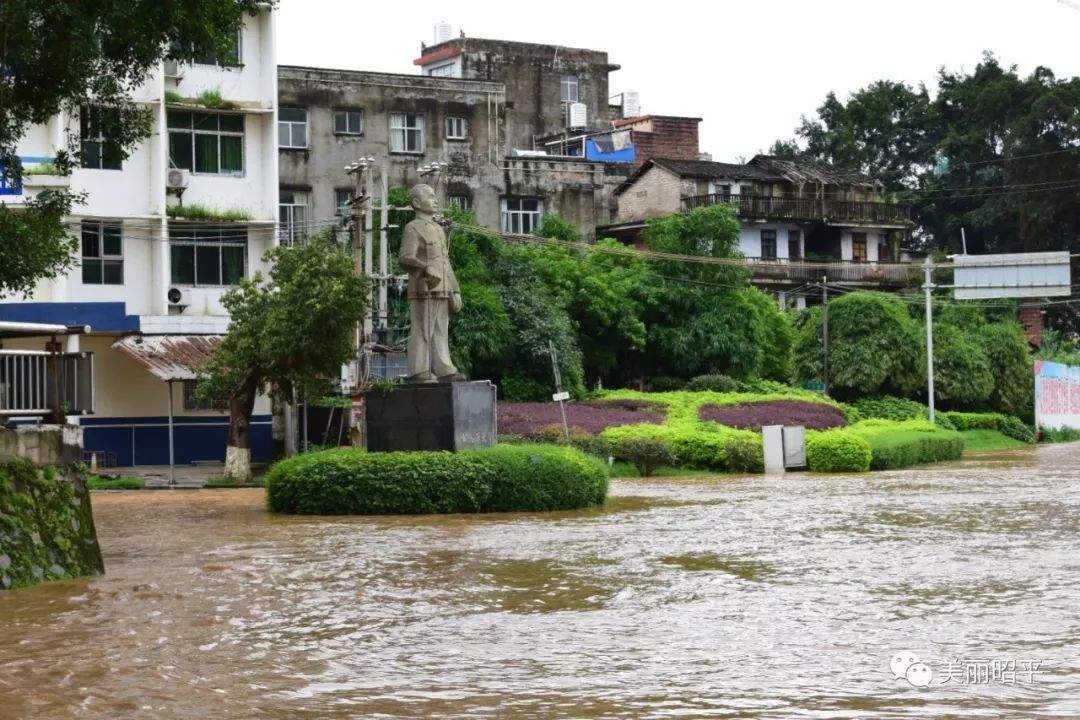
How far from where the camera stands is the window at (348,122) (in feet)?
166

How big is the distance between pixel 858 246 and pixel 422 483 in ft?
165

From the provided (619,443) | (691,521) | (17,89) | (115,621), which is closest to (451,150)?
(619,443)

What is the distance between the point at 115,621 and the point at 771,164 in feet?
190

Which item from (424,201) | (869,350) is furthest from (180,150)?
(869,350)

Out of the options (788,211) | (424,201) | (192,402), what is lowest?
(192,402)

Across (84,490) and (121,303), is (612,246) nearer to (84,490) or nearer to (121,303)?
(121,303)

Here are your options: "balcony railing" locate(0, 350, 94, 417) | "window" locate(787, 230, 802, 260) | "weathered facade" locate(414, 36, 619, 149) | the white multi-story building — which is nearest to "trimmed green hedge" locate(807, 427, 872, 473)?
the white multi-story building

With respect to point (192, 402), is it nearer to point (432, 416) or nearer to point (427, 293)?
point (427, 293)

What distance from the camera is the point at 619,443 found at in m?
36.0

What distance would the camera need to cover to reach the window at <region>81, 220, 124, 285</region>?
36.4 meters

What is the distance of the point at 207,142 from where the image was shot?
3791 cm

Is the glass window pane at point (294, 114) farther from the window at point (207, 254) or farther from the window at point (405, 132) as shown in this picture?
the window at point (207, 254)

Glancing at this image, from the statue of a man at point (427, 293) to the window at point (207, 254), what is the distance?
50.0ft

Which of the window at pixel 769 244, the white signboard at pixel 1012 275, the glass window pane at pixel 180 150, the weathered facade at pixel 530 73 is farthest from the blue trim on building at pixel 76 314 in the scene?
the window at pixel 769 244
